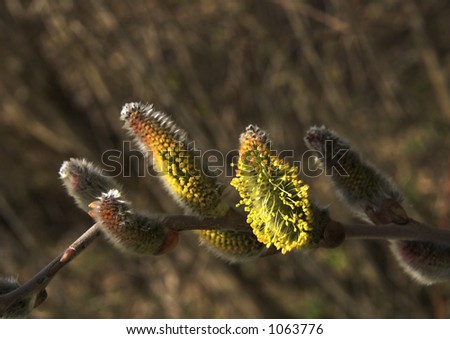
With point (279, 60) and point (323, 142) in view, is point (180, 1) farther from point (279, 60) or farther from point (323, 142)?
point (323, 142)

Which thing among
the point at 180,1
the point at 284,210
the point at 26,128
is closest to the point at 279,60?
the point at 180,1

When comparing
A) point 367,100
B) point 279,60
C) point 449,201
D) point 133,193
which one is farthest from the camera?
point 367,100

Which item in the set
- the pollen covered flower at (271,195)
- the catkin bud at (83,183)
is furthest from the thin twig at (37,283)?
the pollen covered flower at (271,195)

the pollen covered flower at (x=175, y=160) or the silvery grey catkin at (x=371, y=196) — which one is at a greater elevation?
the pollen covered flower at (x=175, y=160)

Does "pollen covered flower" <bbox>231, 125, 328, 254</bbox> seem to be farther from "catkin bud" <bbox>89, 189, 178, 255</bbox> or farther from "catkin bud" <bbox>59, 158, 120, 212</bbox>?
"catkin bud" <bbox>59, 158, 120, 212</bbox>

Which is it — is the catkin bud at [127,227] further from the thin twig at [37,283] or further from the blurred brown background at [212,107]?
the blurred brown background at [212,107]

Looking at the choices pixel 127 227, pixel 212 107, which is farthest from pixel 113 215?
pixel 212 107

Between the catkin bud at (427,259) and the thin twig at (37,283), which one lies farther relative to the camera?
the catkin bud at (427,259)
